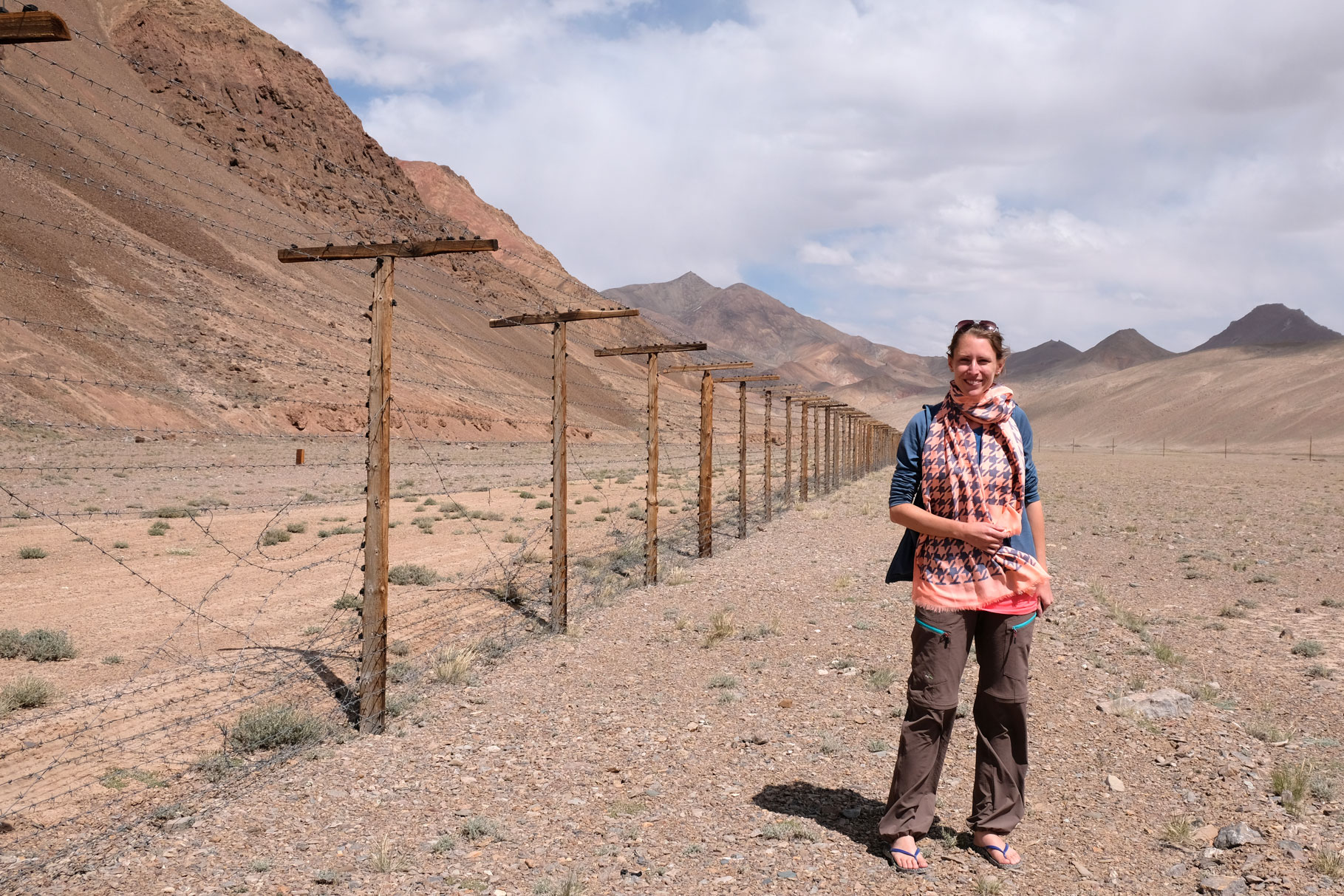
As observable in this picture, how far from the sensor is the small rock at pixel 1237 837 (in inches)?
164

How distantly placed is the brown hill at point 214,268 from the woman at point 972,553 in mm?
14323

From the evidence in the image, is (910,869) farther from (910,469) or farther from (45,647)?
(45,647)

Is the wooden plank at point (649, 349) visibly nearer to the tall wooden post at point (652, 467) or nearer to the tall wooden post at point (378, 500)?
the tall wooden post at point (652, 467)

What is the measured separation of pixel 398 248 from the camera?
5.98m

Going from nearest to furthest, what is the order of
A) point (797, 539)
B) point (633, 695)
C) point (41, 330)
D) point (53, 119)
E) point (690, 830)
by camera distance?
point (690, 830) → point (633, 695) → point (797, 539) → point (41, 330) → point (53, 119)

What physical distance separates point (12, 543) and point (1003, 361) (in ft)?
48.1

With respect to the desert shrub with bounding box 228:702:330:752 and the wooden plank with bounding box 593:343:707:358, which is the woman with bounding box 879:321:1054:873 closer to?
the desert shrub with bounding box 228:702:330:752

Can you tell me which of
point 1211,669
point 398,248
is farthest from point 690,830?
point 1211,669

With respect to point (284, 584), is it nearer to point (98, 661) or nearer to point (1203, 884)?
point (98, 661)

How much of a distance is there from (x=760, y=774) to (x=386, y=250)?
3885 mm

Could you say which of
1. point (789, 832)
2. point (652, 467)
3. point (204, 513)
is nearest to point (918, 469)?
point (789, 832)

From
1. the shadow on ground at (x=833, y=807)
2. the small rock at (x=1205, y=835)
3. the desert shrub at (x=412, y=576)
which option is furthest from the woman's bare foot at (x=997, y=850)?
the desert shrub at (x=412, y=576)

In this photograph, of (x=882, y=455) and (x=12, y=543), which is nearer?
(x=12, y=543)

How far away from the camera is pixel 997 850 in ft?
Result: 12.9
